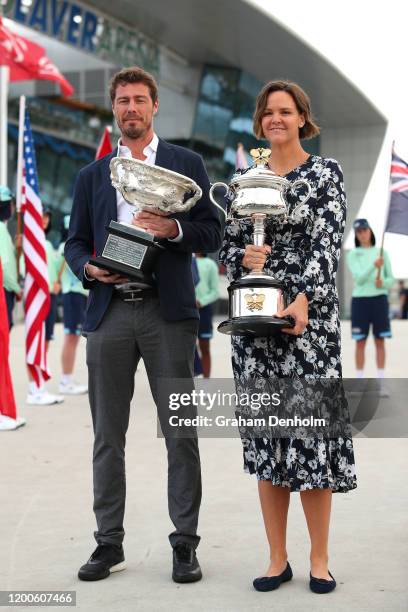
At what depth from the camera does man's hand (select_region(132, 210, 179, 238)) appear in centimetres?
393

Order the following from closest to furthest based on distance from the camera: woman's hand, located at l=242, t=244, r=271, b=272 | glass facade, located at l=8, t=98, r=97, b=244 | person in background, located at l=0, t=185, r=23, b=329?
woman's hand, located at l=242, t=244, r=271, b=272
person in background, located at l=0, t=185, r=23, b=329
glass facade, located at l=8, t=98, r=97, b=244

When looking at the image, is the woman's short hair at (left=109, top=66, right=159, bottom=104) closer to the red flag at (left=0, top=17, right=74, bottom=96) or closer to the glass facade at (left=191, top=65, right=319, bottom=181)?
the red flag at (left=0, top=17, right=74, bottom=96)

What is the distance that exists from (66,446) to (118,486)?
11.0ft

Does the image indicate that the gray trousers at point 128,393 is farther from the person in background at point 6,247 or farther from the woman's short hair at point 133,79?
the person in background at point 6,247

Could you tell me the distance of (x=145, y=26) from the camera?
3300 centimetres

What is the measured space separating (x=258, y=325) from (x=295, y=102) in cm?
101

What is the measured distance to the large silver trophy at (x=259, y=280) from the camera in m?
3.69

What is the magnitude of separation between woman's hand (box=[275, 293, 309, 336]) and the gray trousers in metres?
0.61

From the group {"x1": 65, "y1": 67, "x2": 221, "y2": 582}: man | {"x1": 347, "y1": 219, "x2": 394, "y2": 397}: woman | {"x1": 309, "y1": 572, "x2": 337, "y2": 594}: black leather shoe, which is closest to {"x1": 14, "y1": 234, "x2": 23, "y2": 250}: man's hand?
{"x1": 347, "y1": 219, "x2": 394, "y2": 397}: woman

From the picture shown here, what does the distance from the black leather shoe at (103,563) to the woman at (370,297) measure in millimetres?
6726

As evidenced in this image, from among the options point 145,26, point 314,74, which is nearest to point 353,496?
point 145,26

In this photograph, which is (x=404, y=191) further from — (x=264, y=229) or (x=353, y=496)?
(x=264, y=229)

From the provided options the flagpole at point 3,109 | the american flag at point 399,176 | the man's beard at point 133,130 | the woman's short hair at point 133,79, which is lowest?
the man's beard at point 133,130

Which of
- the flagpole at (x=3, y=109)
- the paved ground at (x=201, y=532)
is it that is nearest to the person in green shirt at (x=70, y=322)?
the paved ground at (x=201, y=532)
